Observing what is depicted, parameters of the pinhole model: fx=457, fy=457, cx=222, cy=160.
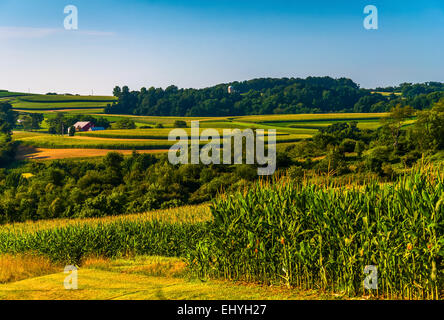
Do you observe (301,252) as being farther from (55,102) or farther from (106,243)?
(55,102)

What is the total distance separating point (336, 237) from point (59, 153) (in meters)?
87.8

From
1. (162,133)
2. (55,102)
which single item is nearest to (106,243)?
(162,133)

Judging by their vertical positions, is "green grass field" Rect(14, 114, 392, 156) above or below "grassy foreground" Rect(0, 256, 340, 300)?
above

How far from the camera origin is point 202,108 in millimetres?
146500

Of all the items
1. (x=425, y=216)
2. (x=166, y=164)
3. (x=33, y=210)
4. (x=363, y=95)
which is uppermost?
(x=363, y=95)

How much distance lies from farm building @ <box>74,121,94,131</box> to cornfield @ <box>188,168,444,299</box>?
117118 millimetres

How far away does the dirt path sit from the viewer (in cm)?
8819

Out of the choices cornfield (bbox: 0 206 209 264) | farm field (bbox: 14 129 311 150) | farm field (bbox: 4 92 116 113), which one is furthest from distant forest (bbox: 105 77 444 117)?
cornfield (bbox: 0 206 209 264)

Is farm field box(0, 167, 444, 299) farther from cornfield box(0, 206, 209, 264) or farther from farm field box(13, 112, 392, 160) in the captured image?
farm field box(13, 112, 392, 160)

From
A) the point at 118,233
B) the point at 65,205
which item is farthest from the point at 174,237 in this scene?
the point at 65,205

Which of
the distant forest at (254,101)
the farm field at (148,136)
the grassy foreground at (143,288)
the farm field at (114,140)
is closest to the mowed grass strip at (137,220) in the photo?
the grassy foreground at (143,288)

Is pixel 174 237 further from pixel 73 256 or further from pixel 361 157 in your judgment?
pixel 361 157

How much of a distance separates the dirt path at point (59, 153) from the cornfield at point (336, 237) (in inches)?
3077
